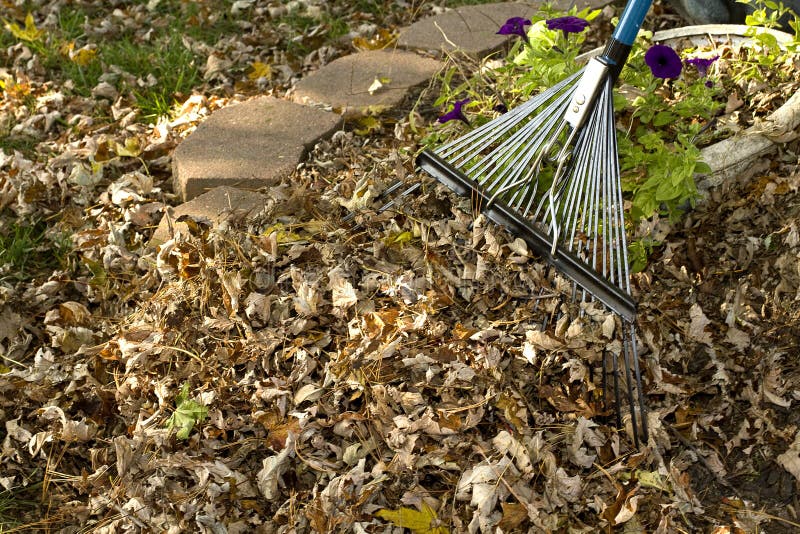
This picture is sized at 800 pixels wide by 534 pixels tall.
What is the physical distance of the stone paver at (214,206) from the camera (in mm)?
2590

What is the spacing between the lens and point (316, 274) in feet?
7.53

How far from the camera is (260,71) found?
358 centimetres

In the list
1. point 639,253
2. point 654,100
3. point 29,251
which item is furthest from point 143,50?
point 639,253

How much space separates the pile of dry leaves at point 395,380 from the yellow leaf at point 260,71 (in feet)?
4.05

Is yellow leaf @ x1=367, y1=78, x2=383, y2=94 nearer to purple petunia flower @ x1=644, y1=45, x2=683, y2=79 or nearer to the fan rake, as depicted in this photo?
the fan rake

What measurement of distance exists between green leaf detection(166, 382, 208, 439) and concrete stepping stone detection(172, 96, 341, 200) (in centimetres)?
95

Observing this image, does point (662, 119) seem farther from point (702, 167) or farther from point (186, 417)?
point (186, 417)

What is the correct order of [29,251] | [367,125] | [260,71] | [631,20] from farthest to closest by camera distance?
[260,71] < [367,125] < [29,251] < [631,20]

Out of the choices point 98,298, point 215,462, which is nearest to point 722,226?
point 215,462

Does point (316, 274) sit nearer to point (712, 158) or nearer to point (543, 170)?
point (543, 170)

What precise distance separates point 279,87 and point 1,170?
45.9 inches

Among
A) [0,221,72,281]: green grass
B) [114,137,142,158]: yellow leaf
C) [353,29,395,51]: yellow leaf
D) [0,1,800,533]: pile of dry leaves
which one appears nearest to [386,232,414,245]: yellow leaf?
[0,1,800,533]: pile of dry leaves

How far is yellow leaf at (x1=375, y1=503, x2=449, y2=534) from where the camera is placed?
1803mm

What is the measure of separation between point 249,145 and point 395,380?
125 cm
